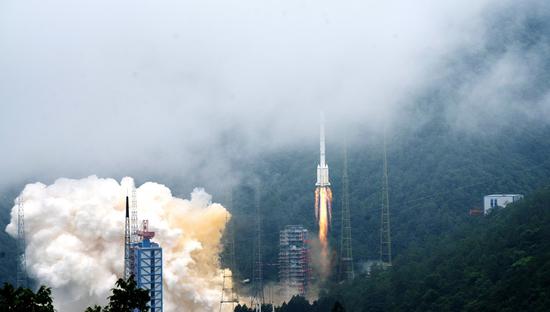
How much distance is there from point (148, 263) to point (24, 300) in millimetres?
60648

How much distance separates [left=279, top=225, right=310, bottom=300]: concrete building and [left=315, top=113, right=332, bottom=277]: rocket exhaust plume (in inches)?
79.6

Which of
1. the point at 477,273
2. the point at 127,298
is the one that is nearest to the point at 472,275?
the point at 477,273

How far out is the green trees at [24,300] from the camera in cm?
5491

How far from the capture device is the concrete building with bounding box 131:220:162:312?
376 feet

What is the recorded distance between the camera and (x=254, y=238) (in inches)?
5423

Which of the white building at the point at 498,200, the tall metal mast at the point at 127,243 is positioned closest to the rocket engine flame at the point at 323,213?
the white building at the point at 498,200

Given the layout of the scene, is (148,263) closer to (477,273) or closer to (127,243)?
(127,243)

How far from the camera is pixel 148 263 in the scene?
116 metres

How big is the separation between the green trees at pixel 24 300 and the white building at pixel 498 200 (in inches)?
3406

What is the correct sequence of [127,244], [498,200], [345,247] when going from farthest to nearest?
[498,200] < [345,247] < [127,244]

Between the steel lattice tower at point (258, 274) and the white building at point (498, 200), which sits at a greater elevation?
the white building at point (498, 200)

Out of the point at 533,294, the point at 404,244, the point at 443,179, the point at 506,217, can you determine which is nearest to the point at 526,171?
the point at 443,179

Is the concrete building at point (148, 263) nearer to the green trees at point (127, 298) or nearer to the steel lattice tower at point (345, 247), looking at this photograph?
the steel lattice tower at point (345, 247)

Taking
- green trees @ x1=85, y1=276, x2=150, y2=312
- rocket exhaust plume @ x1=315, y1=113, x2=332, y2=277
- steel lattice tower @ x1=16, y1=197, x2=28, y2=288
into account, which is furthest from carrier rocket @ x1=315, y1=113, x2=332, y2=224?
green trees @ x1=85, y1=276, x2=150, y2=312
